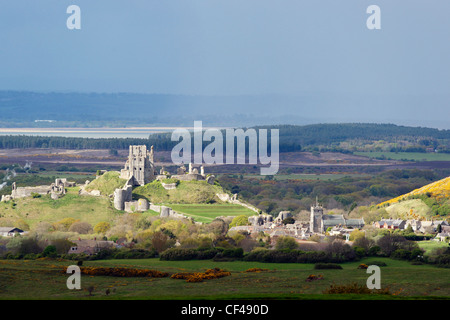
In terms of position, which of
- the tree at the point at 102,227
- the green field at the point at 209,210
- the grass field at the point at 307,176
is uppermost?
the green field at the point at 209,210

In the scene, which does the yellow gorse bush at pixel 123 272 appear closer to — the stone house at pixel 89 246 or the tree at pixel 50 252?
the tree at pixel 50 252

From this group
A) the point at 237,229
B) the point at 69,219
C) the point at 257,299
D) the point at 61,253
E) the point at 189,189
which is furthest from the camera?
the point at 189,189

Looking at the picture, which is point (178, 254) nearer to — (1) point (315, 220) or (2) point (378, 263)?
(2) point (378, 263)

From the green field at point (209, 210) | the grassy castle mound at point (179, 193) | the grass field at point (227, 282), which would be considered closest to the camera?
the grass field at point (227, 282)

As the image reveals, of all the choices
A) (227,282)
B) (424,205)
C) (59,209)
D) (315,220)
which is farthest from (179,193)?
(227,282)

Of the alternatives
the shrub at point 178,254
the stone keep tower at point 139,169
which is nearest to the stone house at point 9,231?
the stone keep tower at point 139,169
